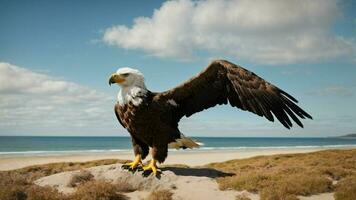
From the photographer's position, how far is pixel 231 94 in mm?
8961

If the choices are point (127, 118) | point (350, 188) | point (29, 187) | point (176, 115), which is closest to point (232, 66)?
point (176, 115)

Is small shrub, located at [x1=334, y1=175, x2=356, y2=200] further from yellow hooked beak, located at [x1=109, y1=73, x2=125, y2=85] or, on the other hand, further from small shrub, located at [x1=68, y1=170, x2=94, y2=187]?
small shrub, located at [x1=68, y1=170, x2=94, y2=187]

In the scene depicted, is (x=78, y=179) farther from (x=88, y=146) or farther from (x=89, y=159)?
(x=88, y=146)

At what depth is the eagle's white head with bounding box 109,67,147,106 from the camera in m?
8.62

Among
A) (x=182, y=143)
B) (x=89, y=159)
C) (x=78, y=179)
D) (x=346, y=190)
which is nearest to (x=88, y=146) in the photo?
(x=89, y=159)

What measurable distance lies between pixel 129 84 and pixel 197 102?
175 cm

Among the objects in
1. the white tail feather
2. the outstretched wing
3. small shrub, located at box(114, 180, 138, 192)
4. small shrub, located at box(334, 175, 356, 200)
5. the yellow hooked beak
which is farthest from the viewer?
the white tail feather

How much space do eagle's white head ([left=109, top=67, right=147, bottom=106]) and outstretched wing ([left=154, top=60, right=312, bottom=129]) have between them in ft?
1.73

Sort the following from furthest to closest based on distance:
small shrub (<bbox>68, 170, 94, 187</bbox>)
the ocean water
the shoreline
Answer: the ocean water, the shoreline, small shrub (<bbox>68, 170, 94, 187</bbox>)

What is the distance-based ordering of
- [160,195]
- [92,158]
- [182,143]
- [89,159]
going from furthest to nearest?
[92,158]
[89,159]
[182,143]
[160,195]

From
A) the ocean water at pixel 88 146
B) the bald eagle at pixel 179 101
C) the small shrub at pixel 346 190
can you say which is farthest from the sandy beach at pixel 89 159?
the bald eagle at pixel 179 101

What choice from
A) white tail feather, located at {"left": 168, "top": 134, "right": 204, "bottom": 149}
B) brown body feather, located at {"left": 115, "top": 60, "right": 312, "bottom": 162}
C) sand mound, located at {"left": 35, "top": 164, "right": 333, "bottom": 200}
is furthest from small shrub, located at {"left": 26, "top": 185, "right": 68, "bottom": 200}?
white tail feather, located at {"left": 168, "top": 134, "right": 204, "bottom": 149}

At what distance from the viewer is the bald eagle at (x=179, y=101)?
8.05 metres

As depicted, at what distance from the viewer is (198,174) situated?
33.8 feet
